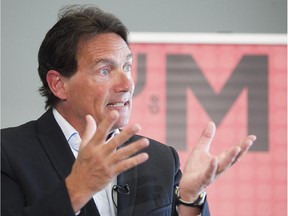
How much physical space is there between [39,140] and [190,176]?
0.53 m

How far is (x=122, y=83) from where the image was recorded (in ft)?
6.35

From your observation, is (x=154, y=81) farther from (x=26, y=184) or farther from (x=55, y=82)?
(x=26, y=184)

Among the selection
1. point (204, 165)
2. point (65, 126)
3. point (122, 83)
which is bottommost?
point (204, 165)

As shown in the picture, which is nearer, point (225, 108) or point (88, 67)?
point (88, 67)

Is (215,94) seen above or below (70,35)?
below

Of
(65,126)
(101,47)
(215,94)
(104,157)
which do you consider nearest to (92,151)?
(104,157)

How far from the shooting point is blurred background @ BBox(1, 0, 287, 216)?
302 cm

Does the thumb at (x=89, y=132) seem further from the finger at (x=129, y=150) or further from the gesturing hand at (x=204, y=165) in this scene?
the gesturing hand at (x=204, y=165)

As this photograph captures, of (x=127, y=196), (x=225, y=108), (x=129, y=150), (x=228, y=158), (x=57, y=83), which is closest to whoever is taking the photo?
(x=129, y=150)

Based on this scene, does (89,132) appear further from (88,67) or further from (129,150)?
(88,67)

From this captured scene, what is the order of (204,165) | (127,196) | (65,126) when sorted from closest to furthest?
1. (204,165)
2. (127,196)
3. (65,126)

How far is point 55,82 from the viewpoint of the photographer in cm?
206

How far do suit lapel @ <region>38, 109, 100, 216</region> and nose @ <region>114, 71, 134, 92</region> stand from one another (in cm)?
25

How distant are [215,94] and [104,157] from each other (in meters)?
1.71
